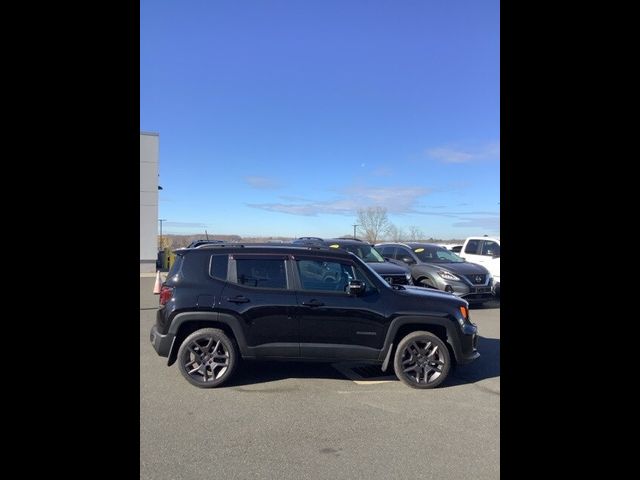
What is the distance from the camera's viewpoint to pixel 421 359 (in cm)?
500

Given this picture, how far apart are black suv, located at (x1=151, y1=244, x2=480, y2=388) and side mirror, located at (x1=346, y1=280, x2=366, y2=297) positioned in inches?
0.5

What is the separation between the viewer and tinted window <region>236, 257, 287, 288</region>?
507 cm

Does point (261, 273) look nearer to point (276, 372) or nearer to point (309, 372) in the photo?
point (276, 372)

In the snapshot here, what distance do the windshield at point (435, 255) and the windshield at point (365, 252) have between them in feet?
4.89

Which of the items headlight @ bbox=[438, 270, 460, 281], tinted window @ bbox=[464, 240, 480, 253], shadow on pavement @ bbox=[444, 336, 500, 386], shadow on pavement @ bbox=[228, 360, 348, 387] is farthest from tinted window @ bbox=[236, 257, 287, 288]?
tinted window @ bbox=[464, 240, 480, 253]

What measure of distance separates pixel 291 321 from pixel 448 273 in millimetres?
7190

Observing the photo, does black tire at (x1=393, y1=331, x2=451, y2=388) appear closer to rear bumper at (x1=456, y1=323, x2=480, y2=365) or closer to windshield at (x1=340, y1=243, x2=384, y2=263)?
rear bumper at (x1=456, y1=323, x2=480, y2=365)

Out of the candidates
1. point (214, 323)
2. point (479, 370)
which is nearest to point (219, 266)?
point (214, 323)

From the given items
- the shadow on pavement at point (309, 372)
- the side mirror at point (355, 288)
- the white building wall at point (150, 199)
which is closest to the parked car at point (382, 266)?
the shadow on pavement at point (309, 372)

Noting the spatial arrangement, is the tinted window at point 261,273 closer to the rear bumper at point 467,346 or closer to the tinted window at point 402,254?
the rear bumper at point 467,346

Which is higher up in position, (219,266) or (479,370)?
(219,266)
